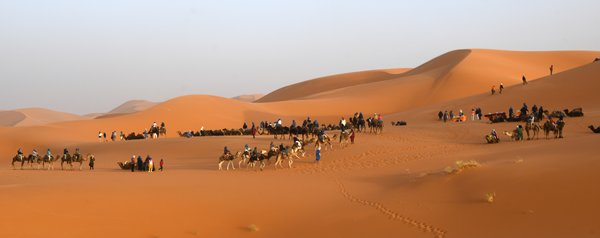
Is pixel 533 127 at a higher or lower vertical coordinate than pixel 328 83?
lower

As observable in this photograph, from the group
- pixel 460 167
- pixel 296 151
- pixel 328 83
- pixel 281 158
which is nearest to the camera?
pixel 460 167

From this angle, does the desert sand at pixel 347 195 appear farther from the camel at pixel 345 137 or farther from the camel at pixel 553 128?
the camel at pixel 553 128

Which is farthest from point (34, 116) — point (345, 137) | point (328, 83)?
point (345, 137)

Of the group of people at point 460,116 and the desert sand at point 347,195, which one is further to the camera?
the group of people at point 460,116

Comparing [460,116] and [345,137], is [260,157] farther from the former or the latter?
[460,116]

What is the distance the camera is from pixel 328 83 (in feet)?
408

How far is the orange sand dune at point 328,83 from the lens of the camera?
118750 mm

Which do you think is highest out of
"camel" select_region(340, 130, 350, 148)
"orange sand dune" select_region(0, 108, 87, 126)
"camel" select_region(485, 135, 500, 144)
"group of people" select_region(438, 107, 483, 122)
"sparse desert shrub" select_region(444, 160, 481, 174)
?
"orange sand dune" select_region(0, 108, 87, 126)

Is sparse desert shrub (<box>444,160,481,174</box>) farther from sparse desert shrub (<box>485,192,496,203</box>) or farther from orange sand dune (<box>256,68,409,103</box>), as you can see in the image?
orange sand dune (<box>256,68,409,103</box>)

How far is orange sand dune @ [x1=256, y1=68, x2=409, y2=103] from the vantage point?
11875 centimetres

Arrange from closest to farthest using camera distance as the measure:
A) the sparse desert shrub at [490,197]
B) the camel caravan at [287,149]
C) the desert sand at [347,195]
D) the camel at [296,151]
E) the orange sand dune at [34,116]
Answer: the desert sand at [347,195] → the sparse desert shrub at [490,197] → the camel caravan at [287,149] → the camel at [296,151] → the orange sand dune at [34,116]

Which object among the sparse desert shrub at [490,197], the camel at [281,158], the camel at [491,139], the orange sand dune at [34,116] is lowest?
the sparse desert shrub at [490,197]

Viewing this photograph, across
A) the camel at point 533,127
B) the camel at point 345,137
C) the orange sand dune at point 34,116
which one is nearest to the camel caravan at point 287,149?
the camel at point 345,137

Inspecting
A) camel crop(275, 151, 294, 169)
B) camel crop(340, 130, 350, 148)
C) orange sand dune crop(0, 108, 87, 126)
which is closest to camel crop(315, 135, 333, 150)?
camel crop(340, 130, 350, 148)
